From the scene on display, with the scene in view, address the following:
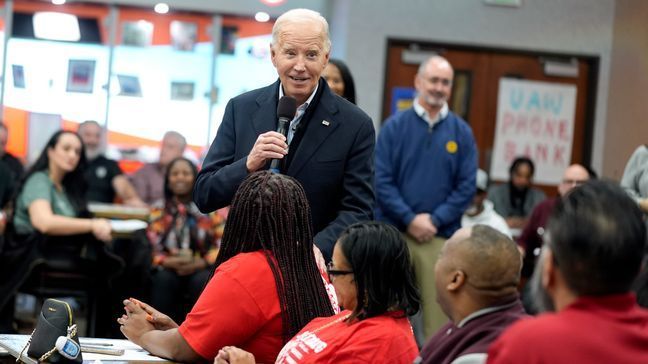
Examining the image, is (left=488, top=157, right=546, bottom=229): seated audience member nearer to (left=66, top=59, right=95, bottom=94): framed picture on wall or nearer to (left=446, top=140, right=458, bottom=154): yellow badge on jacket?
(left=446, top=140, right=458, bottom=154): yellow badge on jacket

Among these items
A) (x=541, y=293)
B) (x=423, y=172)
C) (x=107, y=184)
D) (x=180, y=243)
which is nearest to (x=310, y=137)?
(x=541, y=293)

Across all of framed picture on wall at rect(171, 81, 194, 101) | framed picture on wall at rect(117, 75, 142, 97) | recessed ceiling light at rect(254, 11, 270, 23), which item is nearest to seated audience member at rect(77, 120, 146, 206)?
framed picture on wall at rect(117, 75, 142, 97)

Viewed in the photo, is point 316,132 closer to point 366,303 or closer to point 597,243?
point 366,303

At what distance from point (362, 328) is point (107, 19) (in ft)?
25.9

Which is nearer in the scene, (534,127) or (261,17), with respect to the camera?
(534,127)

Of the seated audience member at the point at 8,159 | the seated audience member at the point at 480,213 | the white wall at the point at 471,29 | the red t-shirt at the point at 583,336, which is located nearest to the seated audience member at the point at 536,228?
the seated audience member at the point at 480,213

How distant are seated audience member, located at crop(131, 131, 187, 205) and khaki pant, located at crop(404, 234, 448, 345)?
10.2 ft

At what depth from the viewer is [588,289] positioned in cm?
184

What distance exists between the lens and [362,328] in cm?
285

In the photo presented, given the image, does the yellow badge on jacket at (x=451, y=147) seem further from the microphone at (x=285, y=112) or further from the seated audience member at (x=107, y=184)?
the seated audience member at (x=107, y=184)

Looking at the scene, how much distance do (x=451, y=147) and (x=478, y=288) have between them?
377 cm

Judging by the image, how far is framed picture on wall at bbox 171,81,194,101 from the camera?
34.5ft

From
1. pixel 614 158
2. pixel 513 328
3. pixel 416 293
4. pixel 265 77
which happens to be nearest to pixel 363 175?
pixel 416 293

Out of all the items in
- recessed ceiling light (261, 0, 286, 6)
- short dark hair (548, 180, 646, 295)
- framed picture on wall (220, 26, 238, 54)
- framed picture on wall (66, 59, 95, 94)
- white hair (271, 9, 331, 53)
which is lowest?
short dark hair (548, 180, 646, 295)
